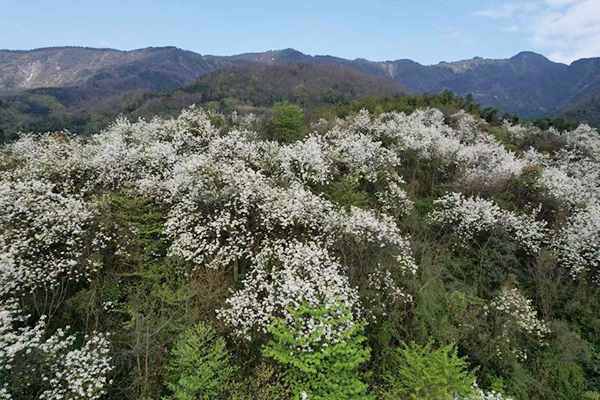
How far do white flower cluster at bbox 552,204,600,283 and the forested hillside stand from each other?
3.8 inches

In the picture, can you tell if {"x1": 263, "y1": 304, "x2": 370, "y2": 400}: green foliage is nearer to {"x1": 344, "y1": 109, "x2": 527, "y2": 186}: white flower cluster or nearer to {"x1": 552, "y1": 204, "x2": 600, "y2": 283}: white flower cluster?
{"x1": 552, "y1": 204, "x2": 600, "y2": 283}: white flower cluster

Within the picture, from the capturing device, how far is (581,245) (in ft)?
45.8

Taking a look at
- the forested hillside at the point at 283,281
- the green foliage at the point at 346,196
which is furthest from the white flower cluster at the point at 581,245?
the green foliage at the point at 346,196

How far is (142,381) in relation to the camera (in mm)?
8734

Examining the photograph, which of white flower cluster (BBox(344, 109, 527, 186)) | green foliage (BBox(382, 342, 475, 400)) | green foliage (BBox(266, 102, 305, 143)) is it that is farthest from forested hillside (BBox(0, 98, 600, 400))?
green foliage (BBox(266, 102, 305, 143))

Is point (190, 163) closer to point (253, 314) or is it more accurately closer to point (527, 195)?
point (253, 314)

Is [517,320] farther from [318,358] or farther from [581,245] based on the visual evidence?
[318,358]

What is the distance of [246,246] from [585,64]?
280m

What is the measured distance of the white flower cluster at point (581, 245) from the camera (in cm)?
1359

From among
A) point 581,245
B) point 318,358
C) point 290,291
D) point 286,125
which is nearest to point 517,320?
point 581,245

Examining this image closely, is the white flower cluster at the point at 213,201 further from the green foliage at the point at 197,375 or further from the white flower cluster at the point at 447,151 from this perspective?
the white flower cluster at the point at 447,151

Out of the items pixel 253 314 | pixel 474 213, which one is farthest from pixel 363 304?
pixel 474 213

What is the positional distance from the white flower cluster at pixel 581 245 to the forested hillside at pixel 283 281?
0.32 feet

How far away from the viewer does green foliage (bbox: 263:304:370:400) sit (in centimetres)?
809
